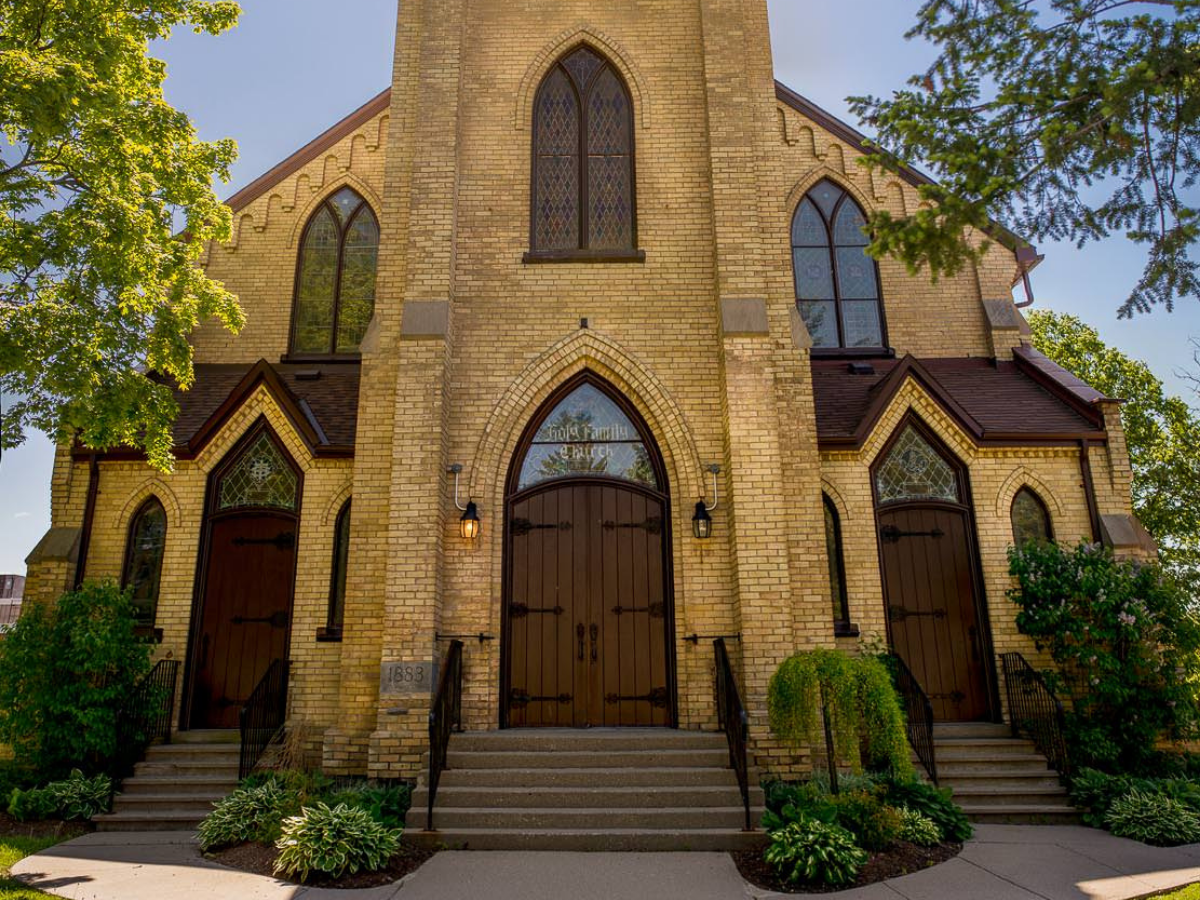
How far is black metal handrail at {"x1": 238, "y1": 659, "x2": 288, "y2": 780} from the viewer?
368 inches

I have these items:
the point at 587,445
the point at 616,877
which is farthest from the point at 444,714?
the point at 587,445

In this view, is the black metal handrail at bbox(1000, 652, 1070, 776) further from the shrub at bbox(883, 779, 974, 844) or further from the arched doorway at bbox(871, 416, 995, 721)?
the shrub at bbox(883, 779, 974, 844)

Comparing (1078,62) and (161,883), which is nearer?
(1078,62)

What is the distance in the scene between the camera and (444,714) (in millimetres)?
8305

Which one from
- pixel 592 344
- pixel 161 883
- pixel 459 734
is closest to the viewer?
pixel 161 883

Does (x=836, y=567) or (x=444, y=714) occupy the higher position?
(x=836, y=567)

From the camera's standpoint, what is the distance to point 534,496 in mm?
10094

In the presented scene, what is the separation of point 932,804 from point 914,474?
16.3ft

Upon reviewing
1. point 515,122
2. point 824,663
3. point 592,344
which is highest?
point 515,122

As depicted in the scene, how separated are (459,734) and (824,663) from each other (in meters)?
3.82

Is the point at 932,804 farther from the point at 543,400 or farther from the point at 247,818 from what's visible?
the point at 247,818

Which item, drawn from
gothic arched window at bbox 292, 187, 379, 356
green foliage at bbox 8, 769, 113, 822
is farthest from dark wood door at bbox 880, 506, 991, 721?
green foliage at bbox 8, 769, 113, 822

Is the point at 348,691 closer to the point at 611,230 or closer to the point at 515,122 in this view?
the point at 611,230

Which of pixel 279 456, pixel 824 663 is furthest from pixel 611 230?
pixel 824 663
